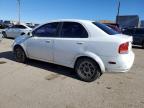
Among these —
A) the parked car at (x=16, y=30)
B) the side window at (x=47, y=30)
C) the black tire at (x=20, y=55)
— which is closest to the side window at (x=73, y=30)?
the side window at (x=47, y=30)

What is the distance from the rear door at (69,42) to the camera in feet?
18.6

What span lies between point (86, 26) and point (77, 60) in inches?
40.2

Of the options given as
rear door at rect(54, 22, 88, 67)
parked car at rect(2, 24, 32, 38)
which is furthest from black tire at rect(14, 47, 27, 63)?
A: parked car at rect(2, 24, 32, 38)

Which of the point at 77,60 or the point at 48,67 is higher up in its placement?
the point at 77,60

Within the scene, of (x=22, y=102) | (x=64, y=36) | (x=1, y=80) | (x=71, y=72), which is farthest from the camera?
(x=71, y=72)

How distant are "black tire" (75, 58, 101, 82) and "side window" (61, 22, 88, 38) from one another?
725mm

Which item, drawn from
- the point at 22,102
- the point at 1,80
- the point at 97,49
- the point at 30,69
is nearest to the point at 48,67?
the point at 30,69

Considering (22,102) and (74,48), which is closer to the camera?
(22,102)

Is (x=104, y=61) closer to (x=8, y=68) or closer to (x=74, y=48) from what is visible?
(x=74, y=48)

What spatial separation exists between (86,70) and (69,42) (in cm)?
96

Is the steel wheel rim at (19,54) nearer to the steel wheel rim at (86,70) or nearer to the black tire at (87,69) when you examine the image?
the black tire at (87,69)

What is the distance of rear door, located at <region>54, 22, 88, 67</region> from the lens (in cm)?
568

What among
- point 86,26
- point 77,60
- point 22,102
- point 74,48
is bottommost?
point 22,102

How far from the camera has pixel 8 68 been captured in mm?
6801
